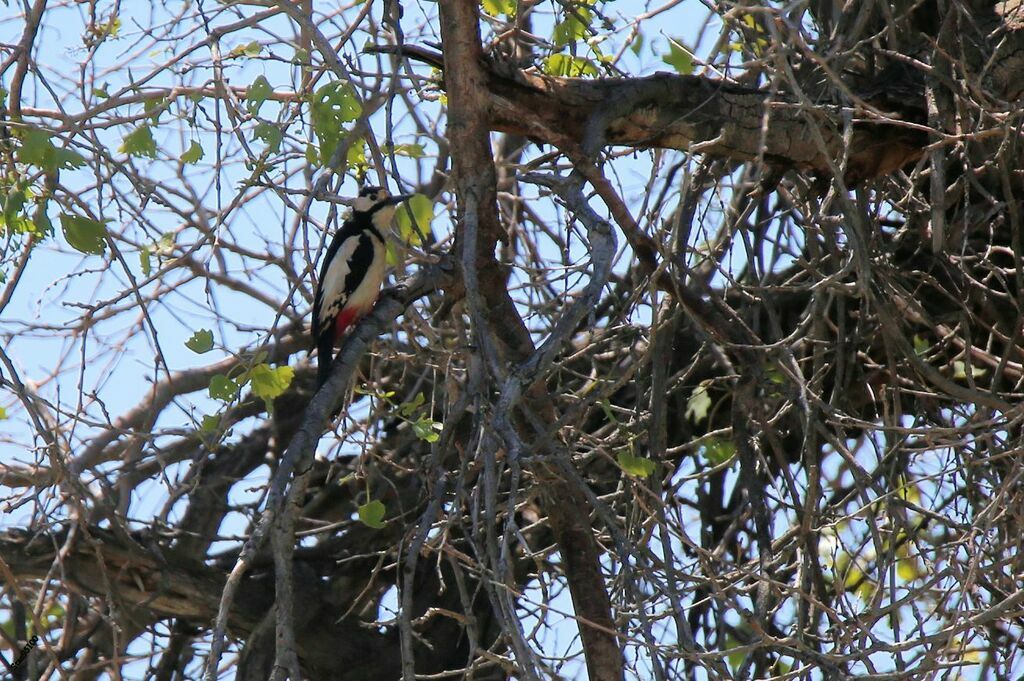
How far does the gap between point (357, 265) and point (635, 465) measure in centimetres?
262

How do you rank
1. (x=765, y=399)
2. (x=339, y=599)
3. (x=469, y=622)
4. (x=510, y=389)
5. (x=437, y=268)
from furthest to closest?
(x=339, y=599) → (x=765, y=399) → (x=437, y=268) → (x=469, y=622) → (x=510, y=389)

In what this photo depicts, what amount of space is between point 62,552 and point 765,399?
2442 mm

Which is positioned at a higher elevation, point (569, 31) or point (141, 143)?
point (569, 31)

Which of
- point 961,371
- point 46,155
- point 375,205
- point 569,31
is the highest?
point 375,205

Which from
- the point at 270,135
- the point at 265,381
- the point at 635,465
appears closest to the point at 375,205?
the point at 270,135

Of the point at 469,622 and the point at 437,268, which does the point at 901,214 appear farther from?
the point at 469,622

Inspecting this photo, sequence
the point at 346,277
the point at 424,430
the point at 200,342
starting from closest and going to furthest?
the point at 200,342 < the point at 424,430 < the point at 346,277

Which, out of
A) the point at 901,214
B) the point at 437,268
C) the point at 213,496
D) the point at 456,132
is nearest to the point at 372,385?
the point at 437,268

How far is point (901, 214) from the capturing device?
4.95m

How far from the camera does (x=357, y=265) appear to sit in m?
5.50

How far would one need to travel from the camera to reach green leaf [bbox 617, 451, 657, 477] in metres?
3.13

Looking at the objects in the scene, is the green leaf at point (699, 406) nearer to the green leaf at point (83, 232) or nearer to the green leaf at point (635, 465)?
the green leaf at point (635, 465)

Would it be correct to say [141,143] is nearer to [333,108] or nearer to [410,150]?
[333,108]

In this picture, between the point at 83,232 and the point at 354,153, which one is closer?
the point at 83,232
